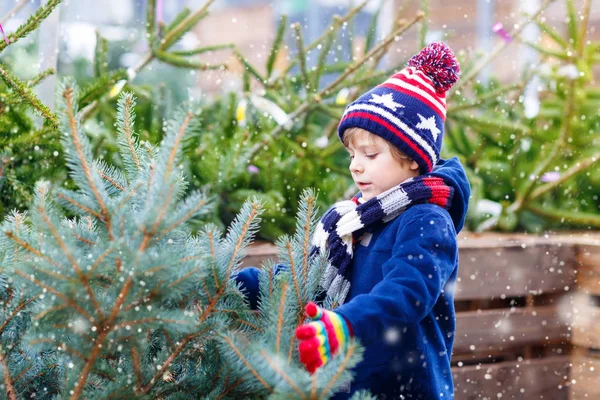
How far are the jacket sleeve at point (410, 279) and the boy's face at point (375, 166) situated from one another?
0.14 metres

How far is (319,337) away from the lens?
129 cm

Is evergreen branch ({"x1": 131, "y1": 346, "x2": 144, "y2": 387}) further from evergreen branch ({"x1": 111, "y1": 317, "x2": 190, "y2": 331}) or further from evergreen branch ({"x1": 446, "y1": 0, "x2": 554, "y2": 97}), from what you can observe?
evergreen branch ({"x1": 446, "y1": 0, "x2": 554, "y2": 97})

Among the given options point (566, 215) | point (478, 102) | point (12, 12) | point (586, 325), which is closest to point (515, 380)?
point (586, 325)

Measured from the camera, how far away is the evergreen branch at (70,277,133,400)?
4.14ft

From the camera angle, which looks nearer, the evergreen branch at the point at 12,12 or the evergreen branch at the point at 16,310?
the evergreen branch at the point at 16,310

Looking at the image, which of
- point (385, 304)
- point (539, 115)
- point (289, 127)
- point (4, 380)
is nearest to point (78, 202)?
point (4, 380)

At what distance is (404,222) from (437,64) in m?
0.44

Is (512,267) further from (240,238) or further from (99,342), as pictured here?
(99,342)

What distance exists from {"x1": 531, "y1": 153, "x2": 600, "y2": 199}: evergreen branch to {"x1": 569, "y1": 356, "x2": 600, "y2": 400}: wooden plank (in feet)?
2.95

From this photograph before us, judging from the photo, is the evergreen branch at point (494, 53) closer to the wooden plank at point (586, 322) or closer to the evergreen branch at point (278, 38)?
the evergreen branch at point (278, 38)

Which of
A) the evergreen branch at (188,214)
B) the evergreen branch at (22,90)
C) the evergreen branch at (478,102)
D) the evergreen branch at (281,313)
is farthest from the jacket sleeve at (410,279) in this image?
the evergreen branch at (478,102)

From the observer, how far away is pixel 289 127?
3.24 metres

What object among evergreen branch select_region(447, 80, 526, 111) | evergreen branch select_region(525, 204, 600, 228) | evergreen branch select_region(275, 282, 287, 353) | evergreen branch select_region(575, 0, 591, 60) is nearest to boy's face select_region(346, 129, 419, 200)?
evergreen branch select_region(275, 282, 287, 353)

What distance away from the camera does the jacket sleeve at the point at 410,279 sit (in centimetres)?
139
